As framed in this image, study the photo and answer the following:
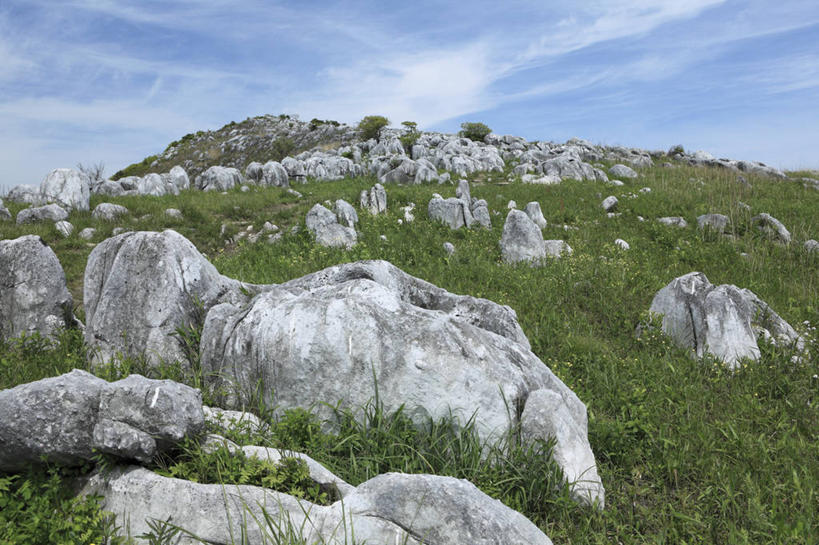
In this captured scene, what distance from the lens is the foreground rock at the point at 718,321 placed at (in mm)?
8148

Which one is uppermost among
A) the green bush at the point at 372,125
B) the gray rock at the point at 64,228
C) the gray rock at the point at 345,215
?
the green bush at the point at 372,125

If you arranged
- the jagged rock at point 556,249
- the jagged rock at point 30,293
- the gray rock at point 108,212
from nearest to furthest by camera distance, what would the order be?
the jagged rock at point 30,293, the jagged rock at point 556,249, the gray rock at point 108,212

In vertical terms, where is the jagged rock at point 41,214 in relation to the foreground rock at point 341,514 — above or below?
above

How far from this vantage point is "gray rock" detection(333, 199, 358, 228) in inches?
621

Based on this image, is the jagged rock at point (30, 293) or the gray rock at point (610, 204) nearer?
the jagged rock at point (30, 293)

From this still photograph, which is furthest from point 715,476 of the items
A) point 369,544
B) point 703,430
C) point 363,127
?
point 363,127

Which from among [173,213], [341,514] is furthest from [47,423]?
[173,213]

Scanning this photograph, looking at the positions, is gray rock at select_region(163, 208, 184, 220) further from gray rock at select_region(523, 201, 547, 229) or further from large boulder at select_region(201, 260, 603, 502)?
gray rock at select_region(523, 201, 547, 229)

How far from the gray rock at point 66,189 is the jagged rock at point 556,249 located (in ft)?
54.2

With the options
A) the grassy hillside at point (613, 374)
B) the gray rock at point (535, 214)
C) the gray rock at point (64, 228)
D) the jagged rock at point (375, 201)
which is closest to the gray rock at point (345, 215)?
the grassy hillside at point (613, 374)

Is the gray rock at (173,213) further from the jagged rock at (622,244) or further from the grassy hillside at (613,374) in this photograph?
the jagged rock at (622,244)

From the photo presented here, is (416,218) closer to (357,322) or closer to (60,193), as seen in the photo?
(357,322)

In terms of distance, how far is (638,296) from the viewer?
10.7 meters

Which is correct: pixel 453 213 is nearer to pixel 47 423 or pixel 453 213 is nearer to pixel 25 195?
pixel 47 423
